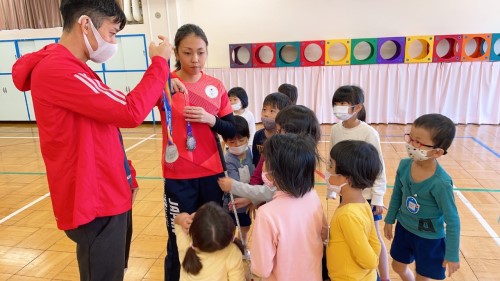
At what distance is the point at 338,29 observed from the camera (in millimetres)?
6801

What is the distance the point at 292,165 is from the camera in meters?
1.25

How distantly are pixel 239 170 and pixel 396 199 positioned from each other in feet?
2.98

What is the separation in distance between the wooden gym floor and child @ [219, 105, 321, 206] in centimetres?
110

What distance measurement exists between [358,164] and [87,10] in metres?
1.14

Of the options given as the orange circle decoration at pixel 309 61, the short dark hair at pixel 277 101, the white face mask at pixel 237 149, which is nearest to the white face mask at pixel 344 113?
the short dark hair at pixel 277 101

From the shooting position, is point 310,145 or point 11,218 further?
point 11,218

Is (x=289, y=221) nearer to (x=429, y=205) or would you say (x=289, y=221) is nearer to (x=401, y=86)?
(x=429, y=205)

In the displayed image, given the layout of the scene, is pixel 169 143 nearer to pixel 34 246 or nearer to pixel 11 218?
pixel 34 246

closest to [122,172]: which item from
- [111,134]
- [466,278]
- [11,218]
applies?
[111,134]

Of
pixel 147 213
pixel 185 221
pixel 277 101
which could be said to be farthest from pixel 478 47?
pixel 185 221

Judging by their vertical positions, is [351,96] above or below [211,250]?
above

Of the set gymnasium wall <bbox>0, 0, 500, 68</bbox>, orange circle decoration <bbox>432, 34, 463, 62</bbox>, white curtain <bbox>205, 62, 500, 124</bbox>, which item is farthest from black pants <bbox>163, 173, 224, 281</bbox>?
orange circle decoration <bbox>432, 34, 463, 62</bbox>

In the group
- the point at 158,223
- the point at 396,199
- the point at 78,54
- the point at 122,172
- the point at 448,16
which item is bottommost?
the point at 158,223

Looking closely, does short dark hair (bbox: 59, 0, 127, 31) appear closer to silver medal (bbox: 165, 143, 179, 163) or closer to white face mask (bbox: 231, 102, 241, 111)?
silver medal (bbox: 165, 143, 179, 163)
